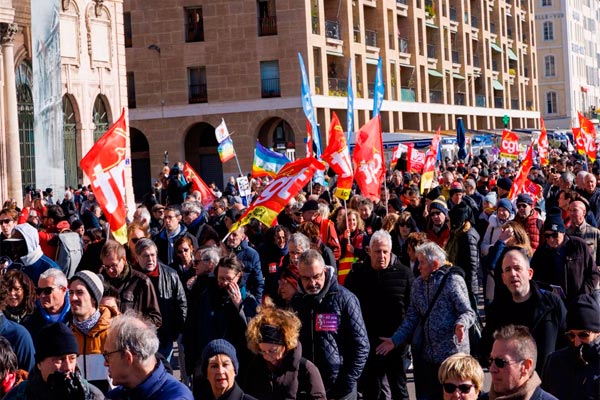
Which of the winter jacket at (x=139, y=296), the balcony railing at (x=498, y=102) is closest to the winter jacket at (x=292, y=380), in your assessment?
the winter jacket at (x=139, y=296)

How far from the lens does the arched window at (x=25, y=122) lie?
33.4 metres

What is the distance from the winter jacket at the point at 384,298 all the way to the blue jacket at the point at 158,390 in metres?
4.52

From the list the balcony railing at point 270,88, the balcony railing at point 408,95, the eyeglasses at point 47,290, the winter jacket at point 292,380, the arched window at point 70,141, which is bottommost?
the winter jacket at point 292,380

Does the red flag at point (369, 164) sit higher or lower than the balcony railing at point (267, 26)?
lower

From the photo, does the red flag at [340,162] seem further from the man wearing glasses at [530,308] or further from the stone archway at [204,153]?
the stone archway at [204,153]

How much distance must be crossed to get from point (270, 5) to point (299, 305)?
45531 millimetres

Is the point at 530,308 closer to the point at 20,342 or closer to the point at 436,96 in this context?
the point at 20,342

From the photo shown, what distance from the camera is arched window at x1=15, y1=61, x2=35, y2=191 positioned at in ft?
110

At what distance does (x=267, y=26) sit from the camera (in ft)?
175

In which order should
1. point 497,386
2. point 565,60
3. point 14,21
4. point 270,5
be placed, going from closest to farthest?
point 497,386 → point 14,21 → point 270,5 → point 565,60

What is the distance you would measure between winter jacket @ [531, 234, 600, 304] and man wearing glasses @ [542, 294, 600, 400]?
10.2ft

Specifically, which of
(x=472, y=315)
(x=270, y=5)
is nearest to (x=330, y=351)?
(x=472, y=315)

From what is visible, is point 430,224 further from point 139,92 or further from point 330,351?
point 139,92

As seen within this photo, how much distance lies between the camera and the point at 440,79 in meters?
70.5
